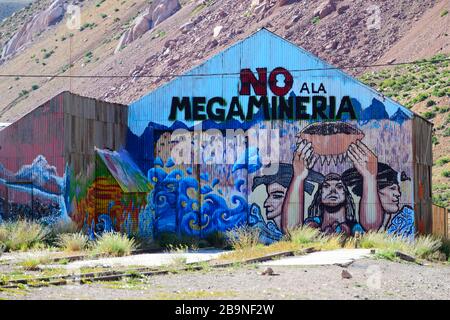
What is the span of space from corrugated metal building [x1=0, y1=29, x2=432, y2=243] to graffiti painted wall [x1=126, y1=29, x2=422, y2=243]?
35 millimetres

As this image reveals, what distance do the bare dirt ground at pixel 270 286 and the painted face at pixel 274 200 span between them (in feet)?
36.6

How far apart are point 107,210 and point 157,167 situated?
2.64 meters

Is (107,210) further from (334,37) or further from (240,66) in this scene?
(334,37)

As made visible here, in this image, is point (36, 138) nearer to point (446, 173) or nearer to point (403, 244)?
point (403, 244)

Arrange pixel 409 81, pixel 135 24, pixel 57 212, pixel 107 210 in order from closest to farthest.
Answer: pixel 57 212, pixel 107 210, pixel 409 81, pixel 135 24

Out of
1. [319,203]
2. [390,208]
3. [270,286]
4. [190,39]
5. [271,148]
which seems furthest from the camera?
[190,39]

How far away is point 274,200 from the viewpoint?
34.9 m

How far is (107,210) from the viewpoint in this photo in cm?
3481

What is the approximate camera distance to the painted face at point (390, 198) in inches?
1332

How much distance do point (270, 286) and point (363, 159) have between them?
15.8 metres

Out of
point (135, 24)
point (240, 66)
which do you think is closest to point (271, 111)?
point (240, 66)

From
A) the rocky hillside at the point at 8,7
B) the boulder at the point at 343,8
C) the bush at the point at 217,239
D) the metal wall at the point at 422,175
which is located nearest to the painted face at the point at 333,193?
the metal wall at the point at 422,175

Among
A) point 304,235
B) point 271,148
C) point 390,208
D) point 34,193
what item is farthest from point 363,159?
point 34,193

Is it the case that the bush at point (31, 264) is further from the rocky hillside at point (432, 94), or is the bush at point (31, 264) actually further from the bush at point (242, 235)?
the rocky hillside at point (432, 94)
